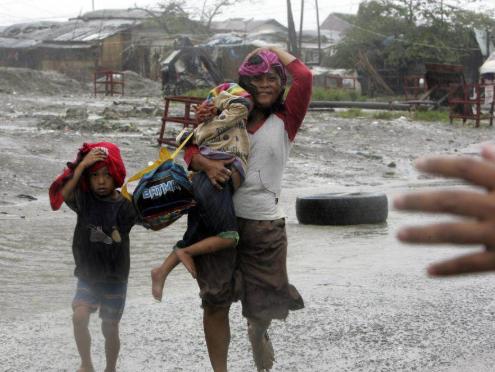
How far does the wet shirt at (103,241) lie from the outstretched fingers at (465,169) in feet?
11.2

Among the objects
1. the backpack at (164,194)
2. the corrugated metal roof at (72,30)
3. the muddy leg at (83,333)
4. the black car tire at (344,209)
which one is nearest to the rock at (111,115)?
the black car tire at (344,209)

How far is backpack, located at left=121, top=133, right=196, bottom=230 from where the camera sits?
13.2 ft

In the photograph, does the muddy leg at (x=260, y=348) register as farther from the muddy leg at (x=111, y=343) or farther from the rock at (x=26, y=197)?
the rock at (x=26, y=197)

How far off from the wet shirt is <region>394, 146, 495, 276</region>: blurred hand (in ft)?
11.1

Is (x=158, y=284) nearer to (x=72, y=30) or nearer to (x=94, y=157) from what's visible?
(x=94, y=157)

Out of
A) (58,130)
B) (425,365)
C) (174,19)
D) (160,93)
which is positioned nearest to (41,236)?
(425,365)

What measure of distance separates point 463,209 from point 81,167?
139 inches

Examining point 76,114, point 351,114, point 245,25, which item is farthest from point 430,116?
point 245,25

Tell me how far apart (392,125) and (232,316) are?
18.7 m

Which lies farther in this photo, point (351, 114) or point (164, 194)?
point (351, 114)

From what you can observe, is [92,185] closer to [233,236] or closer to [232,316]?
[233,236]

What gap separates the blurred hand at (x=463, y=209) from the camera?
1113 mm

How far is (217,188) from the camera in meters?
4.11

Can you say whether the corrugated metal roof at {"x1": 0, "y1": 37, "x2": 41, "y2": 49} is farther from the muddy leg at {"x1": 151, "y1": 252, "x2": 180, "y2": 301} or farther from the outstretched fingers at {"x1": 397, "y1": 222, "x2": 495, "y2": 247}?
the outstretched fingers at {"x1": 397, "y1": 222, "x2": 495, "y2": 247}
